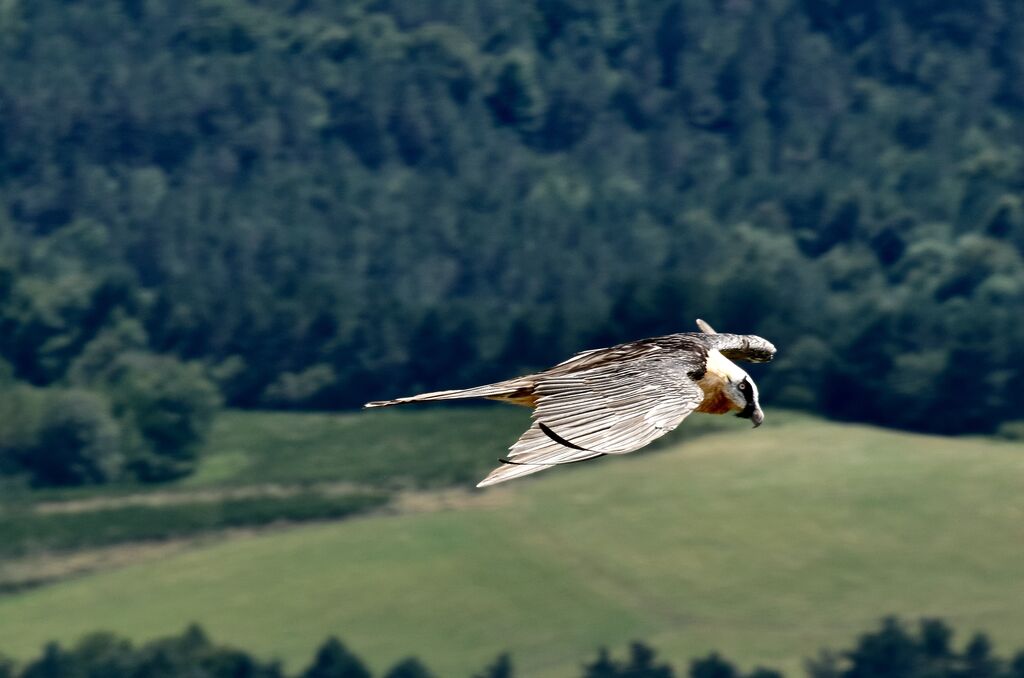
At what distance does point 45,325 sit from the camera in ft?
A: 398

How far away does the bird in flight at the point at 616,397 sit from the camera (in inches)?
451

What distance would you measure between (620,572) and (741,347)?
57.4 m

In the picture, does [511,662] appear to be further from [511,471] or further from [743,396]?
[511,471]

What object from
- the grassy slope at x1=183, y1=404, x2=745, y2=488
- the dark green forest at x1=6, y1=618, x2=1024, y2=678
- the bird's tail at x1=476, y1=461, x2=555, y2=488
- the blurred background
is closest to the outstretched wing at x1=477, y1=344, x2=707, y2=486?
the bird's tail at x1=476, y1=461, x2=555, y2=488

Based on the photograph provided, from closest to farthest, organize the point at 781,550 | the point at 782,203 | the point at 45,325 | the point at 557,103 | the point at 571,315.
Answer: the point at 781,550, the point at 571,315, the point at 45,325, the point at 782,203, the point at 557,103

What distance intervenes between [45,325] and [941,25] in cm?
6860

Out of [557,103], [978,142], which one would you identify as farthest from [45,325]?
[978,142]

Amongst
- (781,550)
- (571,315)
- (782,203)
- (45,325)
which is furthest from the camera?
(782,203)

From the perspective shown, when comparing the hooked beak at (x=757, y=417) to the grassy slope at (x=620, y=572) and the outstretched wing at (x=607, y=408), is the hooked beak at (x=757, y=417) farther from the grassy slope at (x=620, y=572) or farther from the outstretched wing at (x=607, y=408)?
the grassy slope at (x=620, y=572)

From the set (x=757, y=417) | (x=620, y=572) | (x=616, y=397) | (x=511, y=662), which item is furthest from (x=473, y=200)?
(x=616, y=397)

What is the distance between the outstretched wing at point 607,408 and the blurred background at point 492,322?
52500 millimetres

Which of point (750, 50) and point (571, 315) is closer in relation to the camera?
point (571, 315)

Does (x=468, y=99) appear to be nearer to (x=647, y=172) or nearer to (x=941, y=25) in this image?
(x=647, y=172)

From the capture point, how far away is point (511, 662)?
66.5 meters
